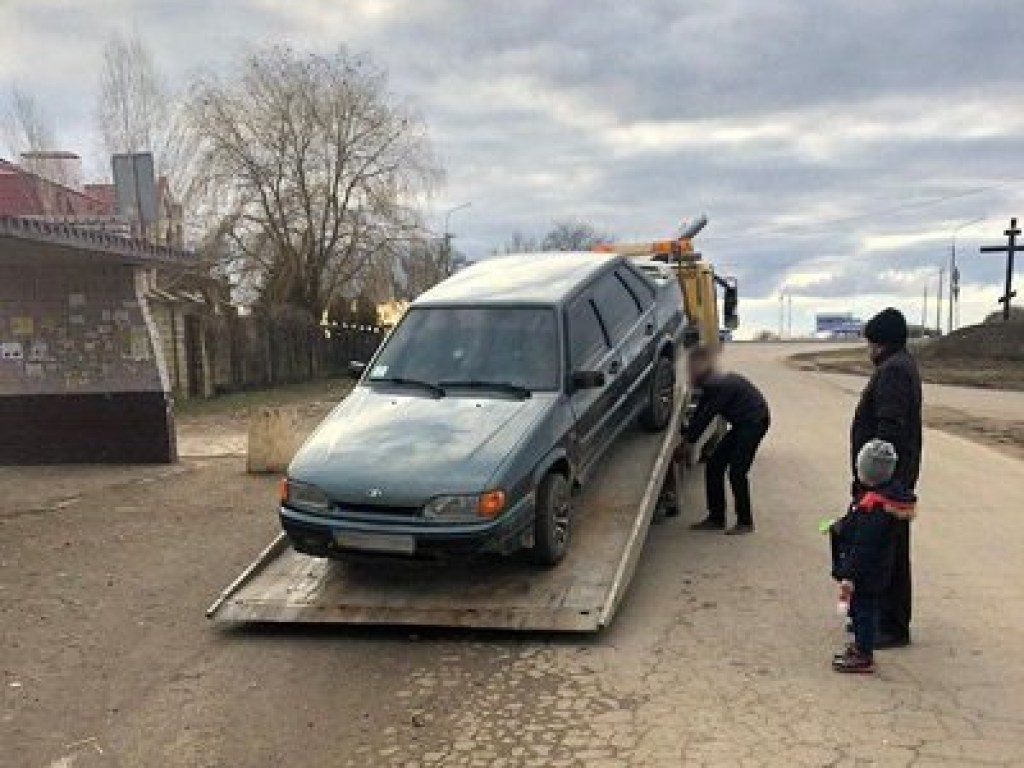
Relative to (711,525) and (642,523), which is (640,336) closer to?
(711,525)

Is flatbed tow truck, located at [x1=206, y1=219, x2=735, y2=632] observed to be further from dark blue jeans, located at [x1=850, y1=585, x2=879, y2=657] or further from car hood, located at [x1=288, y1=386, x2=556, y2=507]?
dark blue jeans, located at [x1=850, y1=585, x2=879, y2=657]

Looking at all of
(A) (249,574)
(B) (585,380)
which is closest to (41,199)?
(A) (249,574)

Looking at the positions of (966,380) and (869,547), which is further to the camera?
(966,380)

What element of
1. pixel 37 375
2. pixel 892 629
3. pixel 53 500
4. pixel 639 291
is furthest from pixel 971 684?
pixel 37 375

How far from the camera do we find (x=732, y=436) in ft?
27.5

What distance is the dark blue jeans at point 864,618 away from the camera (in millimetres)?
5211

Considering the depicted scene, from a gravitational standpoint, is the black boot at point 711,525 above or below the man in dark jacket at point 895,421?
below

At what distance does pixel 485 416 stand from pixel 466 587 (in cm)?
109

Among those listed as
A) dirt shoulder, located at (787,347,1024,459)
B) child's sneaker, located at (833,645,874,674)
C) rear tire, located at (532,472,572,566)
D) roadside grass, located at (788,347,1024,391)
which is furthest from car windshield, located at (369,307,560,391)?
roadside grass, located at (788,347,1024,391)

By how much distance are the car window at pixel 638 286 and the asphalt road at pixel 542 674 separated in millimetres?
2026

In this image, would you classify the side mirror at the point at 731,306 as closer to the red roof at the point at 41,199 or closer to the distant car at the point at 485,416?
the distant car at the point at 485,416

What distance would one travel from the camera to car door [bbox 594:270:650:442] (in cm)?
777

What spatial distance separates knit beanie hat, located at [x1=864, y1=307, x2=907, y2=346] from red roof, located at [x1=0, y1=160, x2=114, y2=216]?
21.0 metres

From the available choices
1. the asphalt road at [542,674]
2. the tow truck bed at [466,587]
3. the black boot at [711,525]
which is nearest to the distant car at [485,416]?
the tow truck bed at [466,587]
